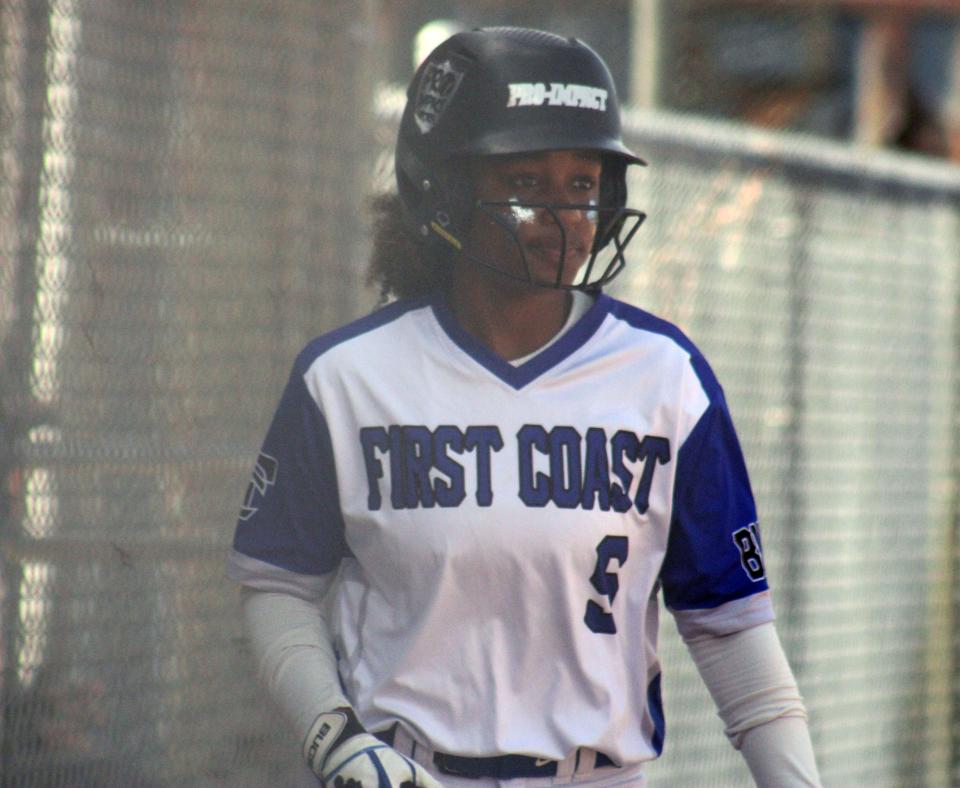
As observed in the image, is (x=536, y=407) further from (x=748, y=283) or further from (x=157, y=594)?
(x=748, y=283)

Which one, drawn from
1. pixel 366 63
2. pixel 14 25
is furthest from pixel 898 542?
pixel 14 25

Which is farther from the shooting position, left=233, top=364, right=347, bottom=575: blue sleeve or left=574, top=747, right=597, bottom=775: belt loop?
left=233, top=364, right=347, bottom=575: blue sleeve

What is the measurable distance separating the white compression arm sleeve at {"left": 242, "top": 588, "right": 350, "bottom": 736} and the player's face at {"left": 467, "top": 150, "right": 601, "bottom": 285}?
0.64m

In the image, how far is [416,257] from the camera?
117 inches

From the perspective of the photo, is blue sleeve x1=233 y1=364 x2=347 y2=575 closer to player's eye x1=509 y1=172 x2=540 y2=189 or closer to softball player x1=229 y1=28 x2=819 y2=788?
softball player x1=229 y1=28 x2=819 y2=788

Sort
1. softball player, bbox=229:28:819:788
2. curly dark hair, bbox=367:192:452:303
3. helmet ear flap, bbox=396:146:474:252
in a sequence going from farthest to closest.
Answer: curly dark hair, bbox=367:192:452:303 → helmet ear flap, bbox=396:146:474:252 → softball player, bbox=229:28:819:788

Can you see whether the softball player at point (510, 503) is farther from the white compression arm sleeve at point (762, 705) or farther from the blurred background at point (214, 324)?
the blurred background at point (214, 324)

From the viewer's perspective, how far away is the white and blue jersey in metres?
2.55

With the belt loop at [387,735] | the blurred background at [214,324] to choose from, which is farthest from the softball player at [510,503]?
the blurred background at [214,324]

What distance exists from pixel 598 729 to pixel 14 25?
177cm

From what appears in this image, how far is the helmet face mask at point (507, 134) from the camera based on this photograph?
2.68 metres

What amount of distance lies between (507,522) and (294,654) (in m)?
0.41

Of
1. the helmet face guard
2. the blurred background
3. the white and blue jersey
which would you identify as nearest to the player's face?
the helmet face guard

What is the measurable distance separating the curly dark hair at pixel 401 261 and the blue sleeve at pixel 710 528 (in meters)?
0.53
